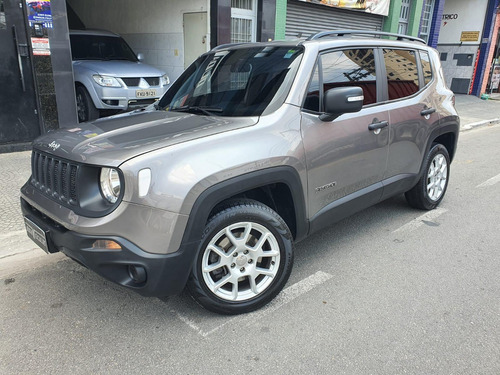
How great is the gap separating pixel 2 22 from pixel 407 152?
6.04m

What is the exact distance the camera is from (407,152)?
4102mm

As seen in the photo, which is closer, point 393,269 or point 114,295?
point 114,295

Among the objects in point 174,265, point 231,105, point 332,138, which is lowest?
point 174,265

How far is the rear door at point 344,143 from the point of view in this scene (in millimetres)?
3146

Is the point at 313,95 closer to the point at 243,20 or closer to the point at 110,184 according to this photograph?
the point at 110,184

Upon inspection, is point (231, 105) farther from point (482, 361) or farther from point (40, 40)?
point (40, 40)

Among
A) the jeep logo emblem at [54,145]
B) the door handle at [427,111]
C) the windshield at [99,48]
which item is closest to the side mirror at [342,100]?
the door handle at [427,111]

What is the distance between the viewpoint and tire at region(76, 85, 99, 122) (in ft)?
26.4

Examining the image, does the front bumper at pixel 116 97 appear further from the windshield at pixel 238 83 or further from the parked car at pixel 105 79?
the windshield at pixel 238 83

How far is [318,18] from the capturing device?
11867mm

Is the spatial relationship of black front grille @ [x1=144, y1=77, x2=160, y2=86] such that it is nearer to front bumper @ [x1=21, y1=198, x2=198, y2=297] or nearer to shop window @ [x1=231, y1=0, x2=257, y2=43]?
shop window @ [x1=231, y1=0, x2=257, y2=43]

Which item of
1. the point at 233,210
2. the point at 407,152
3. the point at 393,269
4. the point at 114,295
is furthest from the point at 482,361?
the point at 114,295

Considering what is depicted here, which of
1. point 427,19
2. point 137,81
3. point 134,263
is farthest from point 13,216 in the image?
point 427,19

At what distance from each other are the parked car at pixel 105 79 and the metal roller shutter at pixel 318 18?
168 inches
